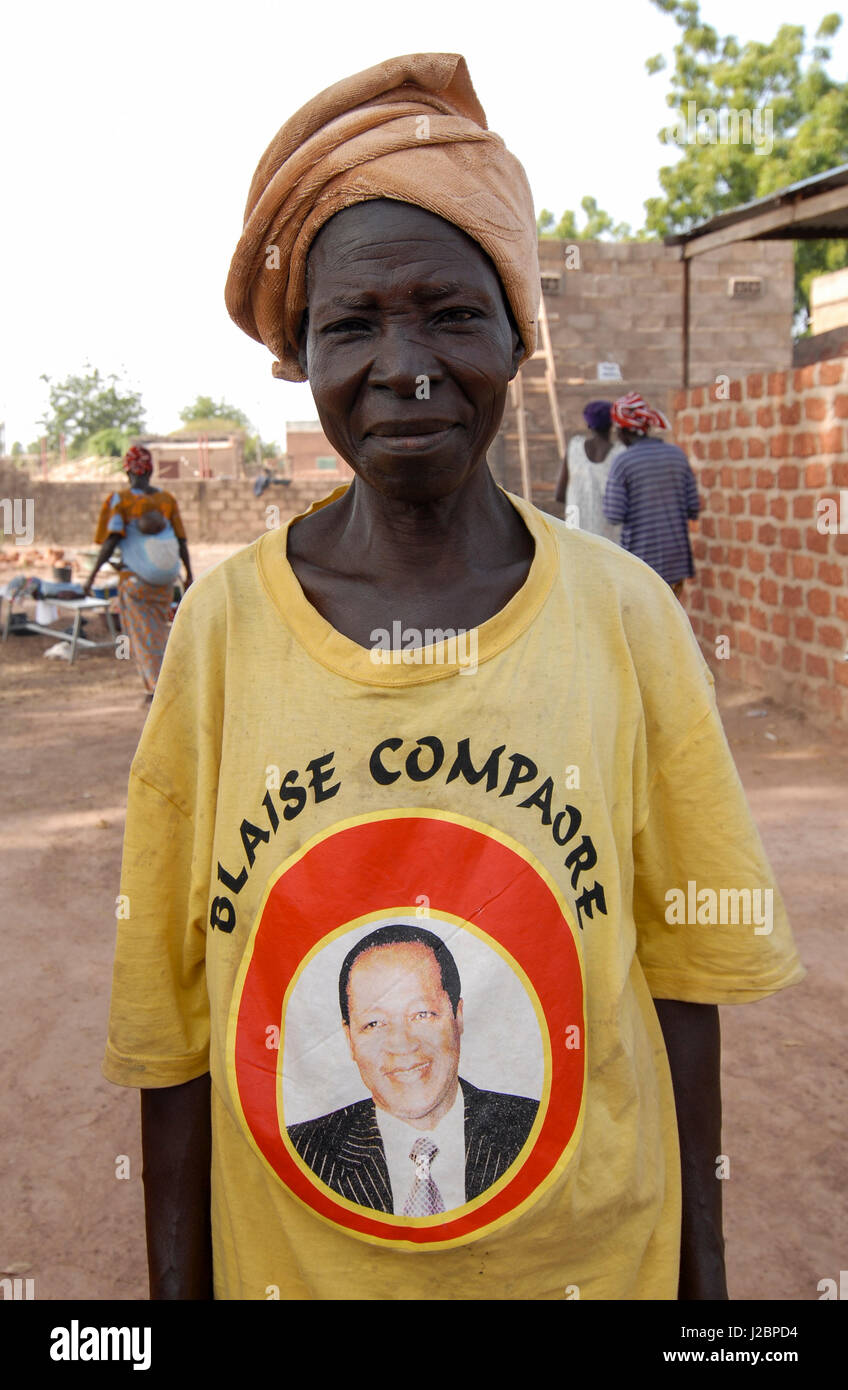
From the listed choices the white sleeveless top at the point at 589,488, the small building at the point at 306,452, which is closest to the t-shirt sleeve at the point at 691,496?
the white sleeveless top at the point at 589,488

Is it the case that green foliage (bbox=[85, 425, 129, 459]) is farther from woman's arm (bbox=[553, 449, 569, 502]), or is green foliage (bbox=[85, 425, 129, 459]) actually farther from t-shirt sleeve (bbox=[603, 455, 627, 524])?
t-shirt sleeve (bbox=[603, 455, 627, 524])

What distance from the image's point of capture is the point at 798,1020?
339 centimetres

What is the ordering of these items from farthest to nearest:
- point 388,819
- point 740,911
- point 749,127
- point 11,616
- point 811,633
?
1. point 749,127
2. point 11,616
3. point 811,633
4. point 740,911
5. point 388,819

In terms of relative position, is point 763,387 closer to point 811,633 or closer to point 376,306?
point 811,633

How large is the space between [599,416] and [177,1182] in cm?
617

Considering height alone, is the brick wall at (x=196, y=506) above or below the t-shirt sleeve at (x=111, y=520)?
above

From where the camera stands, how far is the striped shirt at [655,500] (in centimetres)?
629

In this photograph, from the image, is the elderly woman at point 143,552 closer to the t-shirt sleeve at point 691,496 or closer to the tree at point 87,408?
the t-shirt sleeve at point 691,496

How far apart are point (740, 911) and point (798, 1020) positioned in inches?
97.8

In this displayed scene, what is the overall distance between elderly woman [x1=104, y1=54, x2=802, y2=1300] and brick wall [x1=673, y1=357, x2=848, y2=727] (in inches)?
221

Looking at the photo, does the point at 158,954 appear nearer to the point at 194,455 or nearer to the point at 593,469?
the point at 593,469

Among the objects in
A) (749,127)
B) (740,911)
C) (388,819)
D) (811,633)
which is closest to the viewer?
(388,819)

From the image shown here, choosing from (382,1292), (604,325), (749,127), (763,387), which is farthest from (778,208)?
(749,127)

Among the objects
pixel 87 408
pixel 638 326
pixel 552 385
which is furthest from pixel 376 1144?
pixel 87 408
